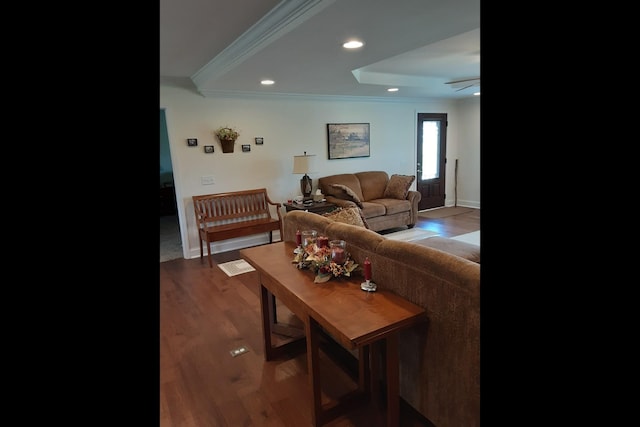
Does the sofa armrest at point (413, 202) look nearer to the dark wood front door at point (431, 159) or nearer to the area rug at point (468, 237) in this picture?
the area rug at point (468, 237)

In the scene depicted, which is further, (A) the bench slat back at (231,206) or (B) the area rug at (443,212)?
(B) the area rug at (443,212)

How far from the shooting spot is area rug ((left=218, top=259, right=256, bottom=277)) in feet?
13.7

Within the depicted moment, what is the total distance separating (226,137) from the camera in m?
4.71

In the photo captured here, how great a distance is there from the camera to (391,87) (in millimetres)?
5133

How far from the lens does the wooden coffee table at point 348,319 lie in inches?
59.9

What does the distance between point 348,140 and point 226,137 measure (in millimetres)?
2081

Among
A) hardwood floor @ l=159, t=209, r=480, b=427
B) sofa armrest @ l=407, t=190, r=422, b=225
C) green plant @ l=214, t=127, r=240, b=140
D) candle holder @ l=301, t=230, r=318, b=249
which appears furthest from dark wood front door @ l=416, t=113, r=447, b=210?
candle holder @ l=301, t=230, r=318, b=249

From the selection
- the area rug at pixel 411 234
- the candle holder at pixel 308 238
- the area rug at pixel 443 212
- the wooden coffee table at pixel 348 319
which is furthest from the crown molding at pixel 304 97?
the wooden coffee table at pixel 348 319

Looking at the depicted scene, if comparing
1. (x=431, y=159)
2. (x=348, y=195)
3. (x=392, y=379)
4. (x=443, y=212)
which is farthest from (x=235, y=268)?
(x=431, y=159)

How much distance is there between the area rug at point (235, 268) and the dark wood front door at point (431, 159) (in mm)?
3939

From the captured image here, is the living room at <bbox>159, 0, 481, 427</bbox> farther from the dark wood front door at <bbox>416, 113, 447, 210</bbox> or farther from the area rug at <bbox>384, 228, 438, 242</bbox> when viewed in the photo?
the area rug at <bbox>384, 228, 438, 242</bbox>

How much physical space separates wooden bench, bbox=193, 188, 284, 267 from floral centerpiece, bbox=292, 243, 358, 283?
258 cm
